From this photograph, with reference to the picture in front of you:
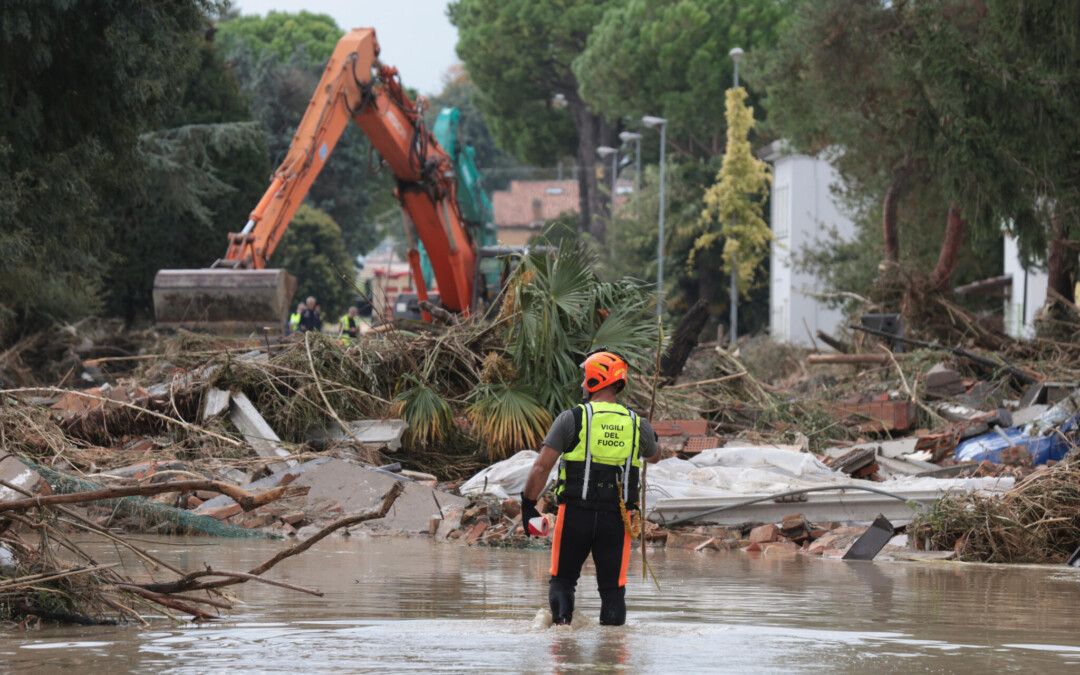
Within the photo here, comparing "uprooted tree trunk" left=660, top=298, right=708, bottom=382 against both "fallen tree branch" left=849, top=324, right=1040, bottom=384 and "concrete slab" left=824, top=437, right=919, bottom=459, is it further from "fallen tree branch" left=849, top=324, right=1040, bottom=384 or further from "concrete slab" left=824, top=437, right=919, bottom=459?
"fallen tree branch" left=849, top=324, right=1040, bottom=384

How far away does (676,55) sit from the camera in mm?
61062

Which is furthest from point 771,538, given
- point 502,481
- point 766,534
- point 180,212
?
point 180,212

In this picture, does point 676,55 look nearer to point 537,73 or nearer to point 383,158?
point 537,73

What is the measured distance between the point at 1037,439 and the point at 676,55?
155 ft

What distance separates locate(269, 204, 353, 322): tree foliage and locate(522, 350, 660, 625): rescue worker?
52590mm

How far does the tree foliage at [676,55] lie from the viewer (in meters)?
60.6

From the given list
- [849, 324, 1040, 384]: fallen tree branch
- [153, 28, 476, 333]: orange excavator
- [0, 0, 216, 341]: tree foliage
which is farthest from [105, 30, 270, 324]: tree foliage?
[849, 324, 1040, 384]: fallen tree branch

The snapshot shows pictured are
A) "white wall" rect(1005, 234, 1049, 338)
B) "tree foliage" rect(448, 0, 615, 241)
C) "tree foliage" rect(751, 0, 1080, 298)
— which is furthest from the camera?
"tree foliage" rect(448, 0, 615, 241)

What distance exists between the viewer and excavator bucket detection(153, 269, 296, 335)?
60.6 feet

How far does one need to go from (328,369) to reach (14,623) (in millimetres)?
9540

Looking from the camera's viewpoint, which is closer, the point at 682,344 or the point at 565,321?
the point at 565,321

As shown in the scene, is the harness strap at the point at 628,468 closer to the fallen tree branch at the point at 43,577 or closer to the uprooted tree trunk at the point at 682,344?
the fallen tree branch at the point at 43,577

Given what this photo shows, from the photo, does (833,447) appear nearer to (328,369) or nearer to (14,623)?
(328,369)

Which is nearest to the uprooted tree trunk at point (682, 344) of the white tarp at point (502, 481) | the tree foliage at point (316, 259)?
the white tarp at point (502, 481)
